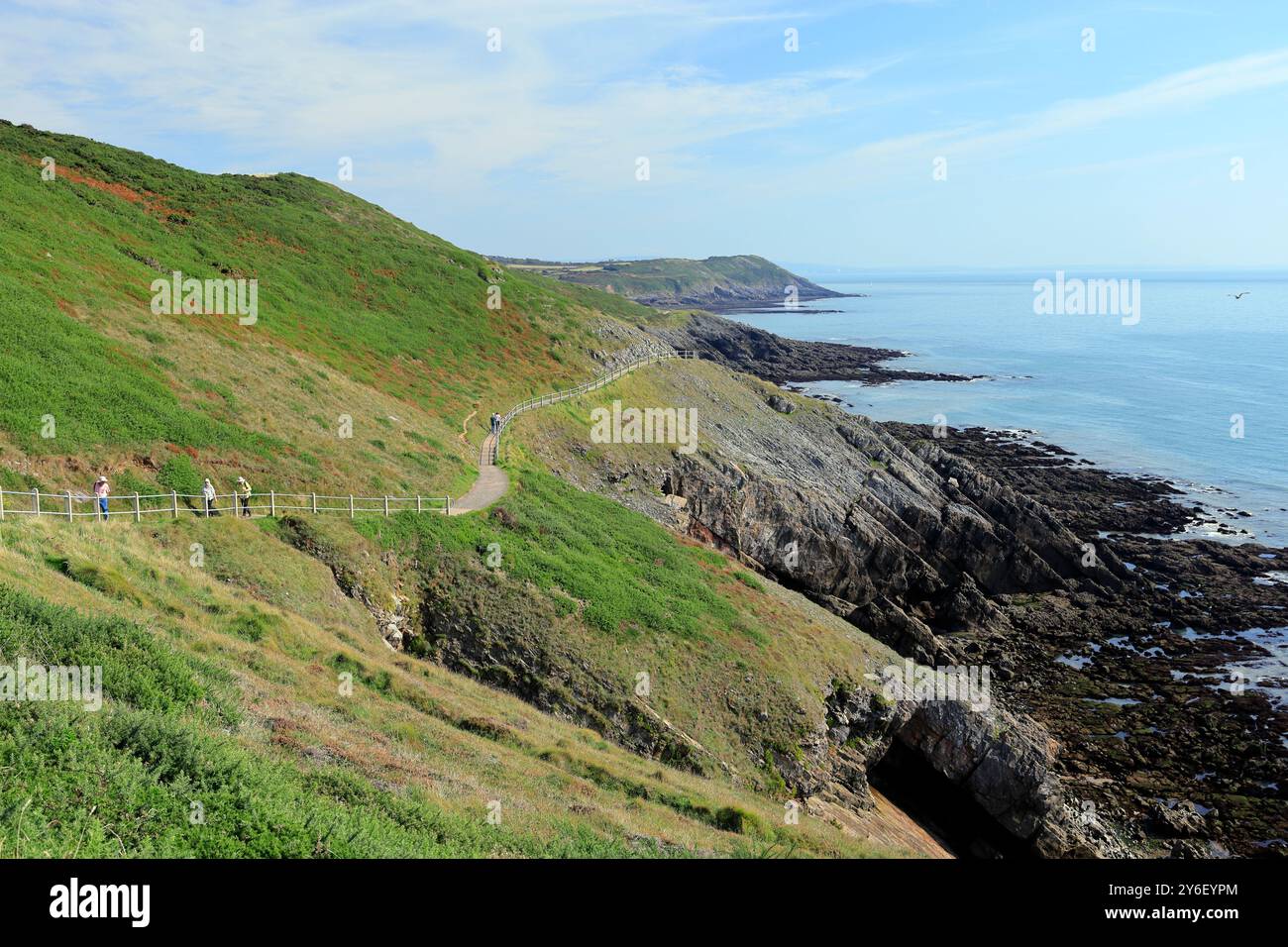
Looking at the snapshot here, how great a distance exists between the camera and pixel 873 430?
2734 inches

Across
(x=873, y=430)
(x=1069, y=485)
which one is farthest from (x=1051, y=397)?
(x=873, y=430)

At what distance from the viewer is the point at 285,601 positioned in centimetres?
2492

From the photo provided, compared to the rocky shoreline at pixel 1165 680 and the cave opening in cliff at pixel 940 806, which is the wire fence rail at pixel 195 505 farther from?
the rocky shoreline at pixel 1165 680

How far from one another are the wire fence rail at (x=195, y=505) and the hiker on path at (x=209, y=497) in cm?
3

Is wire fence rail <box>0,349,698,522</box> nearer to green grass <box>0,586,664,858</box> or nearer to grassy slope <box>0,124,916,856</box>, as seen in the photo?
grassy slope <box>0,124,916,856</box>

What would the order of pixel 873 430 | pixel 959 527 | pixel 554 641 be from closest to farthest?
pixel 554 641
pixel 959 527
pixel 873 430

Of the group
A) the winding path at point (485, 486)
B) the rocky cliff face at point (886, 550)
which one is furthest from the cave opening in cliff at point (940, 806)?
the winding path at point (485, 486)

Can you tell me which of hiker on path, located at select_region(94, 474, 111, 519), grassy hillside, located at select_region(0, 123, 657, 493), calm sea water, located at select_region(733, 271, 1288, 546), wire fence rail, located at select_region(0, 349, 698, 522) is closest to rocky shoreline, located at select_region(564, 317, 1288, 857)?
calm sea water, located at select_region(733, 271, 1288, 546)

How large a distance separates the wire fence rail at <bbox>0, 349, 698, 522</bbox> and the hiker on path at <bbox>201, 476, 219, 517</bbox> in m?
0.04

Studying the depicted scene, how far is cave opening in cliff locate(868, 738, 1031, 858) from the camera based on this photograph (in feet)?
102

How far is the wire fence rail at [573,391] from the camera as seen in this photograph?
49438 millimetres
